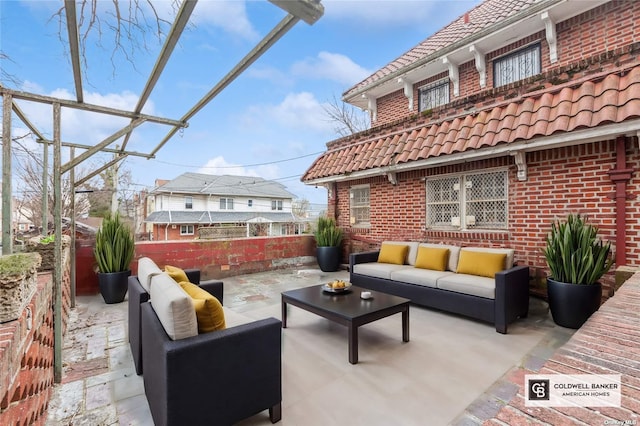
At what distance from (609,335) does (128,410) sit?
306 centimetres

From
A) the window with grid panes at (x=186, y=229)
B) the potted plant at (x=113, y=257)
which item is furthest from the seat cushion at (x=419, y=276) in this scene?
the window with grid panes at (x=186, y=229)

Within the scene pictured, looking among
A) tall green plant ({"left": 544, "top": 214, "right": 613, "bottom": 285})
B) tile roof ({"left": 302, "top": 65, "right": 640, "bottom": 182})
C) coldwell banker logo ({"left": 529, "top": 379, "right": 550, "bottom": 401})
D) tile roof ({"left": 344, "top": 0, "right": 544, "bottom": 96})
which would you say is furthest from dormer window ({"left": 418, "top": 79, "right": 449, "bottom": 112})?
coldwell banker logo ({"left": 529, "top": 379, "right": 550, "bottom": 401})

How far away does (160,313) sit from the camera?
194 cm

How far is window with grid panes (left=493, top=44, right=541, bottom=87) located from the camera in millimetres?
6023

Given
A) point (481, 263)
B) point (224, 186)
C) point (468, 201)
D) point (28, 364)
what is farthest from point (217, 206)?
point (28, 364)

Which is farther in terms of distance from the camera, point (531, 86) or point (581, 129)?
point (531, 86)

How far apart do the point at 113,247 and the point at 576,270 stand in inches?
255

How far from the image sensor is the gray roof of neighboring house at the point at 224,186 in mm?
21203

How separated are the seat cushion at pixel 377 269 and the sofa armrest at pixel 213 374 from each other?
3.06 metres

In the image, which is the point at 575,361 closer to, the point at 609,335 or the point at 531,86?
the point at 609,335

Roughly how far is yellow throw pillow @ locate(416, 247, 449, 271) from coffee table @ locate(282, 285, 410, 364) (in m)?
1.46

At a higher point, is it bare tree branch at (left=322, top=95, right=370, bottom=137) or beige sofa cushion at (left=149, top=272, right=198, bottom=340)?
bare tree branch at (left=322, top=95, right=370, bottom=137)

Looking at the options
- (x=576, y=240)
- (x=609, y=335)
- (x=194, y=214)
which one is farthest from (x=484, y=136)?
(x=194, y=214)

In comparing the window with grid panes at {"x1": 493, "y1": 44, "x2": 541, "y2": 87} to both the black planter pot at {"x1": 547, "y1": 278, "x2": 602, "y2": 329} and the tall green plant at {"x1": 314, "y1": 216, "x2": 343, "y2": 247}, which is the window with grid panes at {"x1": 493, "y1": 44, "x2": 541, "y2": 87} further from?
the tall green plant at {"x1": 314, "y1": 216, "x2": 343, "y2": 247}
